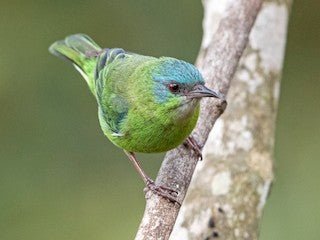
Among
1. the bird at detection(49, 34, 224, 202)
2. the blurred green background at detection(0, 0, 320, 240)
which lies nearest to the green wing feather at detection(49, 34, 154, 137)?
the bird at detection(49, 34, 224, 202)

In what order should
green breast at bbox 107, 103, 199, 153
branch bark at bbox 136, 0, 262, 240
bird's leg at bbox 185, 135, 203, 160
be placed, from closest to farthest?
branch bark at bbox 136, 0, 262, 240 < green breast at bbox 107, 103, 199, 153 < bird's leg at bbox 185, 135, 203, 160

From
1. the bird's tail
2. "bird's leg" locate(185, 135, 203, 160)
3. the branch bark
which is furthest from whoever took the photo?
the bird's tail

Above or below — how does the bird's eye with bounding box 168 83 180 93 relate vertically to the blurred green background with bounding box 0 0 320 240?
below

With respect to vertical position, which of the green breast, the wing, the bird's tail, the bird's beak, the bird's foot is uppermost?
the bird's tail

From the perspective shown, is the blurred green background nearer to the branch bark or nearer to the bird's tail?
the bird's tail

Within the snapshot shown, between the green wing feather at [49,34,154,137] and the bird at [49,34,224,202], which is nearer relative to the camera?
the bird at [49,34,224,202]

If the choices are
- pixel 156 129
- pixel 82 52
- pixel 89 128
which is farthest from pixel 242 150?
pixel 89 128

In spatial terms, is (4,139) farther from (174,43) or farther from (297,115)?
(297,115)
